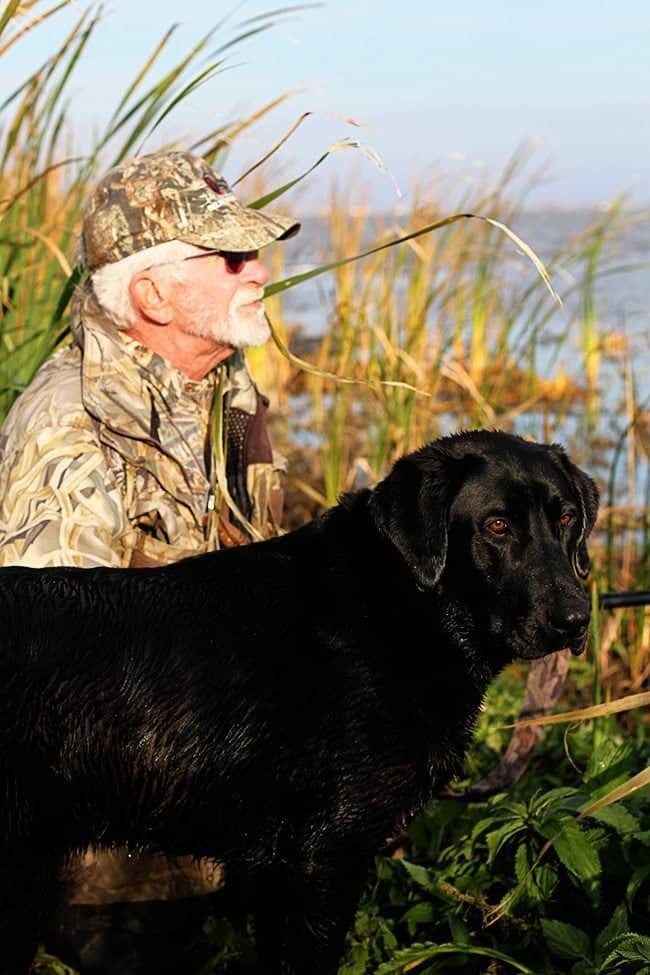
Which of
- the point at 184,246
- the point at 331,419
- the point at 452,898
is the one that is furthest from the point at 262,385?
the point at 452,898

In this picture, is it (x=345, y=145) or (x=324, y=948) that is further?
(x=345, y=145)

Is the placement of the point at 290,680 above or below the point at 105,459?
below

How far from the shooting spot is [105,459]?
3377mm

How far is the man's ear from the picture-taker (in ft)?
11.5

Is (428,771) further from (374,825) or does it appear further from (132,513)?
(132,513)

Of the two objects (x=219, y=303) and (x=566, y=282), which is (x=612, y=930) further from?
(x=566, y=282)

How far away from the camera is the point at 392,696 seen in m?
2.83

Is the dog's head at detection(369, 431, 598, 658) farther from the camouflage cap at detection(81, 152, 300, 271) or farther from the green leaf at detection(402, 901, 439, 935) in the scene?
the camouflage cap at detection(81, 152, 300, 271)

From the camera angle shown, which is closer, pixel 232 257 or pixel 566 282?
pixel 232 257

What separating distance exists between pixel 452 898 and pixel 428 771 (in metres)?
0.51

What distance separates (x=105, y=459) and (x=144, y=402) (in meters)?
0.19

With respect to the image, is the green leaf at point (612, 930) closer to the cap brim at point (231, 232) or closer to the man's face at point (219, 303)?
the man's face at point (219, 303)

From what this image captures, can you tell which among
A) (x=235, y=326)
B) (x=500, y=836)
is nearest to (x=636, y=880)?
(x=500, y=836)

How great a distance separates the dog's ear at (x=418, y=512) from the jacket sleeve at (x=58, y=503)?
743 millimetres
